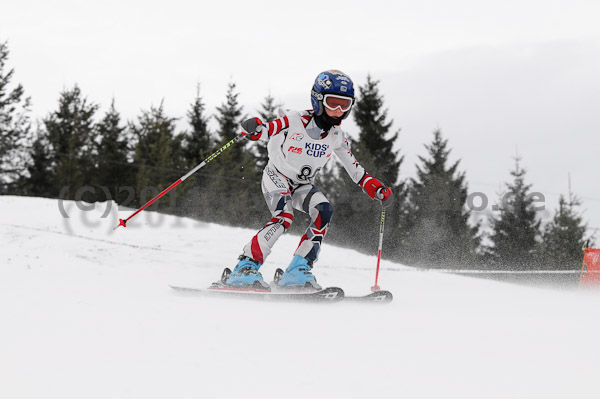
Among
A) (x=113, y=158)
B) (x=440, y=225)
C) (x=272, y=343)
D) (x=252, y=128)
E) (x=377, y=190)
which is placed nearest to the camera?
(x=272, y=343)

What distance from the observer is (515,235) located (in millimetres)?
27828

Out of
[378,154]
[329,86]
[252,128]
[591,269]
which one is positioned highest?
[378,154]

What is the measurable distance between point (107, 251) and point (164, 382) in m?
4.93

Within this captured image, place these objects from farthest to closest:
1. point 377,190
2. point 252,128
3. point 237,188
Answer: point 237,188 → point 377,190 → point 252,128

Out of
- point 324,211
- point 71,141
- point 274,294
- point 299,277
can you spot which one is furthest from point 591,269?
point 71,141

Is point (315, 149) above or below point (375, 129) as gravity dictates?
below

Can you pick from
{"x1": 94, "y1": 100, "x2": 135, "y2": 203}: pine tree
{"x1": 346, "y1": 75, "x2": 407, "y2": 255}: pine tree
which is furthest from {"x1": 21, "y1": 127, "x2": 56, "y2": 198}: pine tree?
{"x1": 346, "y1": 75, "x2": 407, "y2": 255}: pine tree

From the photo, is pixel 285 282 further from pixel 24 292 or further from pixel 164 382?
pixel 164 382

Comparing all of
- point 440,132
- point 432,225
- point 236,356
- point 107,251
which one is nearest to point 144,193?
point 432,225

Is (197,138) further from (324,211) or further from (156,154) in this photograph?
(324,211)

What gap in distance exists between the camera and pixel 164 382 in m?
2.24

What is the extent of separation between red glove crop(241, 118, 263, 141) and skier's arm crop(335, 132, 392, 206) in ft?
2.97

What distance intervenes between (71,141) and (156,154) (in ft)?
17.2

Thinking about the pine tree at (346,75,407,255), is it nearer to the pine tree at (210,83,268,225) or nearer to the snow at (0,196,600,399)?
the pine tree at (210,83,268,225)
